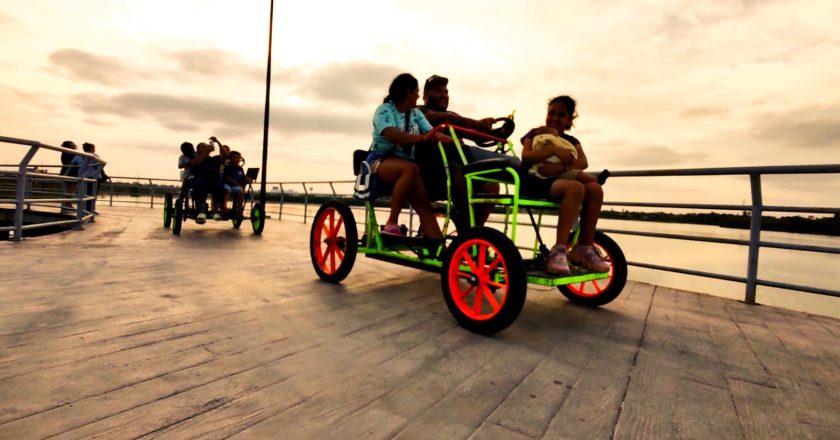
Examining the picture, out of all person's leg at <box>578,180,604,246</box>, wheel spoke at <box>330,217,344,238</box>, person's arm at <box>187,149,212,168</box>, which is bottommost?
wheel spoke at <box>330,217,344,238</box>

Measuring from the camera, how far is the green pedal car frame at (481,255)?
1.96 meters

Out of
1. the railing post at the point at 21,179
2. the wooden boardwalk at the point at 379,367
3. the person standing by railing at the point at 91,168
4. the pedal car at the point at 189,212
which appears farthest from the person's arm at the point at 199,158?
the wooden boardwalk at the point at 379,367

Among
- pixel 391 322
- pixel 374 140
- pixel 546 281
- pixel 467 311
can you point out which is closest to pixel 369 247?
pixel 374 140

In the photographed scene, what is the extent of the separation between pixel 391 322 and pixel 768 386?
62.4 inches

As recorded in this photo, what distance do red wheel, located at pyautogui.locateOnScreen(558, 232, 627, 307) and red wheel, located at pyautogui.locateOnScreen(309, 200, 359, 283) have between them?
1.56 m

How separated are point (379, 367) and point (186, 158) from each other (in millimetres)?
7272

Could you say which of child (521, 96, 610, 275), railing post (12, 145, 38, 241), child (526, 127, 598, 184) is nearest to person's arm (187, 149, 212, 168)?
railing post (12, 145, 38, 241)

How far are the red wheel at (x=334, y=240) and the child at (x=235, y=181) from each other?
4436mm

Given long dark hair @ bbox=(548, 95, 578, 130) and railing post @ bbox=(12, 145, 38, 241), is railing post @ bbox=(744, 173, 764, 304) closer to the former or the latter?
long dark hair @ bbox=(548, 95, 578, 130)

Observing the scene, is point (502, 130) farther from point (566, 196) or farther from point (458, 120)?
point (566, 196)

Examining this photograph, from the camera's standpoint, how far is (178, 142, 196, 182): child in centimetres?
709

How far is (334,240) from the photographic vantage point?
321cm

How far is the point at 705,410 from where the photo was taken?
4.32 ft

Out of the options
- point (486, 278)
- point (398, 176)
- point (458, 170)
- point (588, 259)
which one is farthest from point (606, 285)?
point (398, 176)
